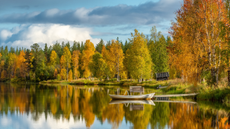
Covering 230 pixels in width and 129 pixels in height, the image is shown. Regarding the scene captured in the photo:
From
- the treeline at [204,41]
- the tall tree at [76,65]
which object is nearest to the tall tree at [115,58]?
the tall tree at [76,65]

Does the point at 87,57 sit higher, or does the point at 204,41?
the point at 87,57

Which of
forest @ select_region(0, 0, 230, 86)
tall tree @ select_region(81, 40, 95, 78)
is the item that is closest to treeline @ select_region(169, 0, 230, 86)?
forest @ select_region(0, 0, 230, 86)

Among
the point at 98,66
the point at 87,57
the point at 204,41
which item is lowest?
the point at 98,66

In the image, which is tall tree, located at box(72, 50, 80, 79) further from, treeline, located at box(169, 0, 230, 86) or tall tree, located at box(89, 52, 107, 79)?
treeline, located at box(169, 0, 230, 86)

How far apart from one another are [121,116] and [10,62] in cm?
11578

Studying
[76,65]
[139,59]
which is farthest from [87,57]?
[139,59]

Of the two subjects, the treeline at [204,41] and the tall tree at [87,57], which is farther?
the tall tree at [87,57]

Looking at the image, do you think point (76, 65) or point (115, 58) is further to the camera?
point (76, 65)

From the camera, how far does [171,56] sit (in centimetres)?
5328

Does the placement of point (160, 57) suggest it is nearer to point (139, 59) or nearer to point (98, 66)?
point (139, 59)

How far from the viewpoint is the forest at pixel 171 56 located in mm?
26698

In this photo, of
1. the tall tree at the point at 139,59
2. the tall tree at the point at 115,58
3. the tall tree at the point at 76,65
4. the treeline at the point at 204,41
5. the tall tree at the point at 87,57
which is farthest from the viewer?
the tall tree at the point at 76,65

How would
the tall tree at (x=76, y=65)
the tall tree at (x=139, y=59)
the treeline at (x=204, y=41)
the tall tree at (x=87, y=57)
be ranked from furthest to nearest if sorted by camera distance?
the tall tree at (x=76, y=65) → the tall tree at (x=87, y=57) → the tall tree at (x=139, y=59) → the treeline at (x=204, y=41)

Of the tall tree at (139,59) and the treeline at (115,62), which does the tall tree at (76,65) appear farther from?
the tall tree at (139,59)
